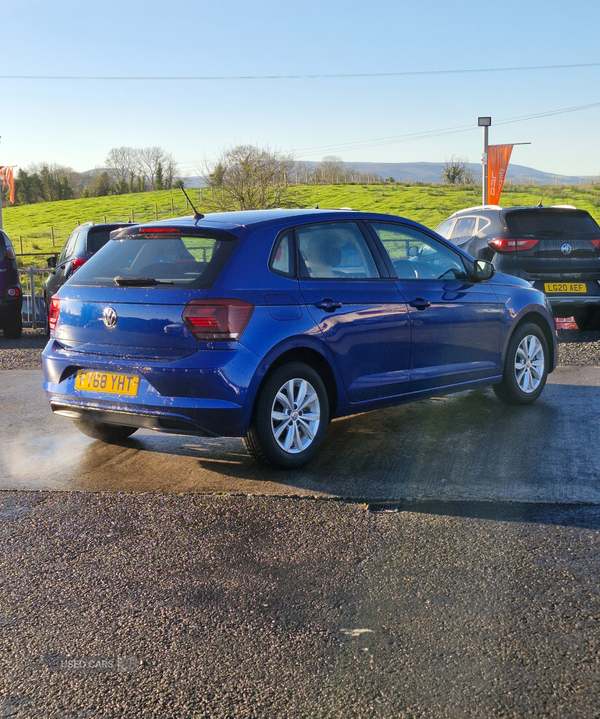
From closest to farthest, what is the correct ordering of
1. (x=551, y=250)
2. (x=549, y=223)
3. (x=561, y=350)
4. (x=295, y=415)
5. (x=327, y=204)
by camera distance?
1. (x=295, y=415)
2. (x=561, y=350)
3. (x=551, y=250)
4. (x=549, y=223)
5. (x=327, y=204)

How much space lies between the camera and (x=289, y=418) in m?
5.48

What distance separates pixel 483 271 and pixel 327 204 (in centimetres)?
5674

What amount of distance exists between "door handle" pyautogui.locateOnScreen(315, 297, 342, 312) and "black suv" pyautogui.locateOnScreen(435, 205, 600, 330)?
6230 mm

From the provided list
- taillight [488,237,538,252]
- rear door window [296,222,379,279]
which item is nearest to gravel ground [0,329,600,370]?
taillight [488,237,538,252]

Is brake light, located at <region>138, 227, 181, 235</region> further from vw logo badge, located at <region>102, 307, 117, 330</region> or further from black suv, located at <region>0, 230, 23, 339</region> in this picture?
black suv, located at <region>0, 230, 23, 339</region>

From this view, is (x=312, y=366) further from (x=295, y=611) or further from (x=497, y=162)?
(x=497, y=162)

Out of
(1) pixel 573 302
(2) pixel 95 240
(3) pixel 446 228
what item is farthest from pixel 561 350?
(2) pixel 95 240

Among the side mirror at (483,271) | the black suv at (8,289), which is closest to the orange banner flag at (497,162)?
the black suv at (8,289)

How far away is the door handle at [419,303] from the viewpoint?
6.36m

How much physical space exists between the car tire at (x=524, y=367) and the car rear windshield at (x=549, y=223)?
413cm

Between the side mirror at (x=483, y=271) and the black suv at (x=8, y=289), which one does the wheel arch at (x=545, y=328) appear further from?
the black suv at (x=8, y=289)

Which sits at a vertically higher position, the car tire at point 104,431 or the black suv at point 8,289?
the black suv at point 8,289

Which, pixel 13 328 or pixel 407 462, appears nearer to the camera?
pixel 407 462

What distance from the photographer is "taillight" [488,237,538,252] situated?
1145 cm
